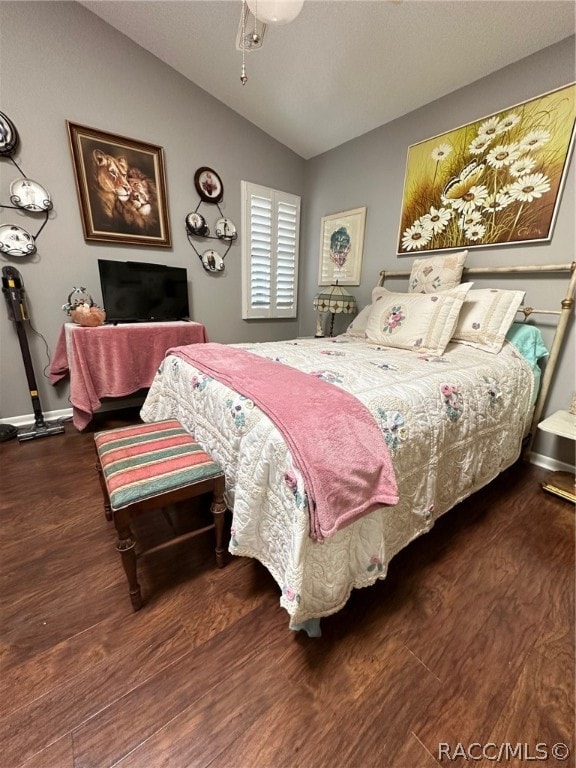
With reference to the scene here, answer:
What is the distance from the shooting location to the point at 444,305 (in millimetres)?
1873

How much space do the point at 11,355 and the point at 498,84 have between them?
3888 mm

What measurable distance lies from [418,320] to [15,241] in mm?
2795

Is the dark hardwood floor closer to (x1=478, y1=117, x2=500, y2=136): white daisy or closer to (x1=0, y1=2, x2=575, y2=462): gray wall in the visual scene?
(x1=0, y1=2, x2=575, y2=462): gray wall

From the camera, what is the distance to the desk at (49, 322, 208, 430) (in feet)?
6.86

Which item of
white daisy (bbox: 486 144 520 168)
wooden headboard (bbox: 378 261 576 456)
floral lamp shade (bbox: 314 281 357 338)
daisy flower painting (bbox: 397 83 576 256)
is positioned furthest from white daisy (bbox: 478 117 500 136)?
floral lamp shade (bbox: 314 281 357 338)

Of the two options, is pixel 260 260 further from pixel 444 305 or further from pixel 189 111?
pixel 444 305

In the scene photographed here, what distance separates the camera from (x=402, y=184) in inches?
100

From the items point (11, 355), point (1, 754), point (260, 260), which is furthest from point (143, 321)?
point (1, 754)

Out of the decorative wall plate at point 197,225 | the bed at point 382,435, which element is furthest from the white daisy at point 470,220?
the decorative wall plate at point 197,225

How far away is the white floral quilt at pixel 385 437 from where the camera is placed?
0.87 metres

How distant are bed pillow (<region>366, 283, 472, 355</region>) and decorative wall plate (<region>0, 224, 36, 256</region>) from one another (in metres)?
2.50

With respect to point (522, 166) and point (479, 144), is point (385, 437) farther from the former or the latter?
point (479, 144)

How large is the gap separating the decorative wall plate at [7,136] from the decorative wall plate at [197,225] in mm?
1167

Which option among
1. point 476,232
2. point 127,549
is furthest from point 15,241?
point 476,232
